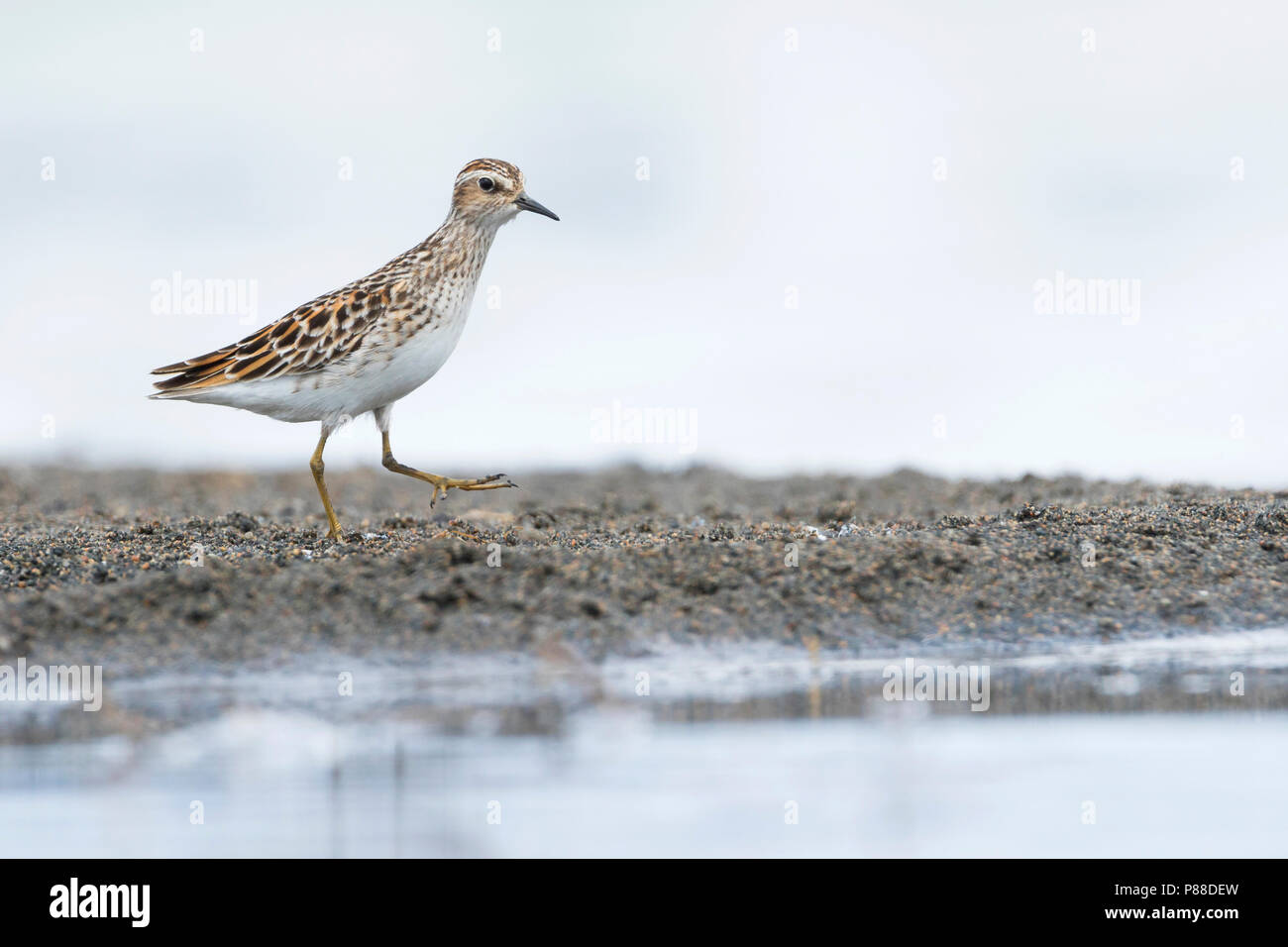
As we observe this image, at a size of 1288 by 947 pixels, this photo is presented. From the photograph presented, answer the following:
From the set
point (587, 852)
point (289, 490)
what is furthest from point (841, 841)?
point (289, 490)

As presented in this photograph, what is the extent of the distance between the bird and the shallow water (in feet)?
11.4

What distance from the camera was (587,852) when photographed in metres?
5.12

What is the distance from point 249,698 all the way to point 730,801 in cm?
281

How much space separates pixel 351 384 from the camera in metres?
10.8

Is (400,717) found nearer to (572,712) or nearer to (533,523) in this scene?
(572,712)

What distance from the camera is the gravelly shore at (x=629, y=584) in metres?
8.07

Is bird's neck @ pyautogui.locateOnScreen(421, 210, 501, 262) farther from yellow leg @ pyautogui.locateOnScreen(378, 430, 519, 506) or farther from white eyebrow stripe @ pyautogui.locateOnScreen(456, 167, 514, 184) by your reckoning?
yellow leg @ pyautogui.locateOnScreen(378, 430, 519, 506)

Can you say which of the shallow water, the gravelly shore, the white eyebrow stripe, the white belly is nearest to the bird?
the white belly

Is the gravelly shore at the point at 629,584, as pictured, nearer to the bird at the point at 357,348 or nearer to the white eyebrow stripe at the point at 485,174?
the bird at the point at 357,348

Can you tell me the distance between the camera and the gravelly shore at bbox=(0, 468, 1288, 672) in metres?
8.07

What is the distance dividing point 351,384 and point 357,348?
0.29 metres

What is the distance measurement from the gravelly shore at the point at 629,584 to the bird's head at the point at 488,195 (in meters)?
2.50

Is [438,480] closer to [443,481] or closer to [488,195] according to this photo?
[443,481]

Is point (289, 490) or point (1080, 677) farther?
point (289, 490)
